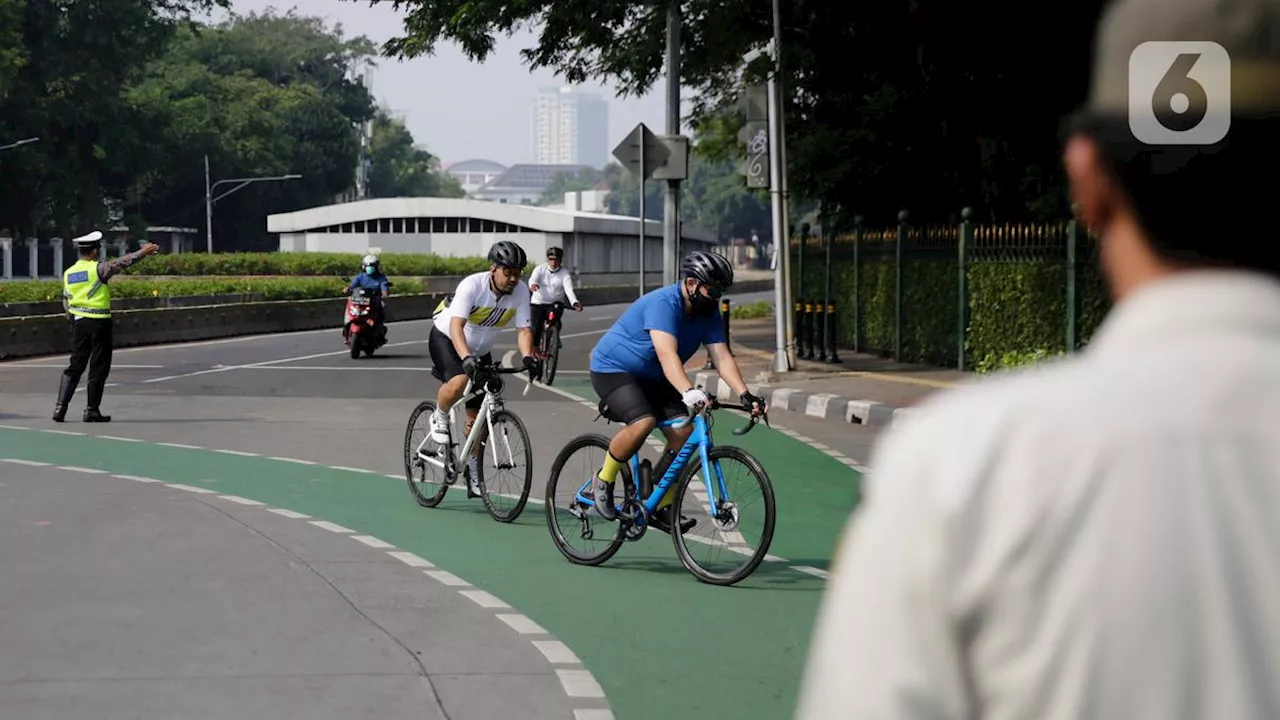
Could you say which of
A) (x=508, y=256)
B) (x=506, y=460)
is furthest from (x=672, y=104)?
(x=506, y=460)

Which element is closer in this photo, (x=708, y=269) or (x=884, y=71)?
(x=708, y=269)

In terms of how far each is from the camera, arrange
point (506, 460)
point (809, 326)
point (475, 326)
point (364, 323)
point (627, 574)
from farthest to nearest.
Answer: point (364, 323)
point (809, 326)
point (475, 326)
point (506, 460)
point (627, 574)

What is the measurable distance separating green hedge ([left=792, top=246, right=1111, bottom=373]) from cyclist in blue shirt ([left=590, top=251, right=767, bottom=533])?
31.8 ft

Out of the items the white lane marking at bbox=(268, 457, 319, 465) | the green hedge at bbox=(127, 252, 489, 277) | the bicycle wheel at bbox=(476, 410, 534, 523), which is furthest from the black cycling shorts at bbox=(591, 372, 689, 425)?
the green hedge at bbox=(127, 252, 489, 277)

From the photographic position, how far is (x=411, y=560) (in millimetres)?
10086

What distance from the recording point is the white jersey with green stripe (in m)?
11.8

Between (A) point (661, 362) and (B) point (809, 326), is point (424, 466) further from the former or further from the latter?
(B) point (809, 326)

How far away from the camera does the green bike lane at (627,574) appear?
7172 millimetres

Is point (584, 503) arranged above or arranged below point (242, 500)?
above

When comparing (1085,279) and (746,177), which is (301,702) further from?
(746,177)

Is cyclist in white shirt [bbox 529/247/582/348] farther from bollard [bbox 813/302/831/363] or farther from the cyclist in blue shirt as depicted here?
the cyclist in blue shirt

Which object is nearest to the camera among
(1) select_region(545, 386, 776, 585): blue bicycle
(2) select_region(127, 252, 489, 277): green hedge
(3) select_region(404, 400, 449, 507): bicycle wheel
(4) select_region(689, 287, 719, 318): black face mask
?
(1) select_region(545, 386, 776, 585): blue bicycle

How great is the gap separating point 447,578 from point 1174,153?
319 inches

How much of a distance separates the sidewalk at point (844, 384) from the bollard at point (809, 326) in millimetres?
522
